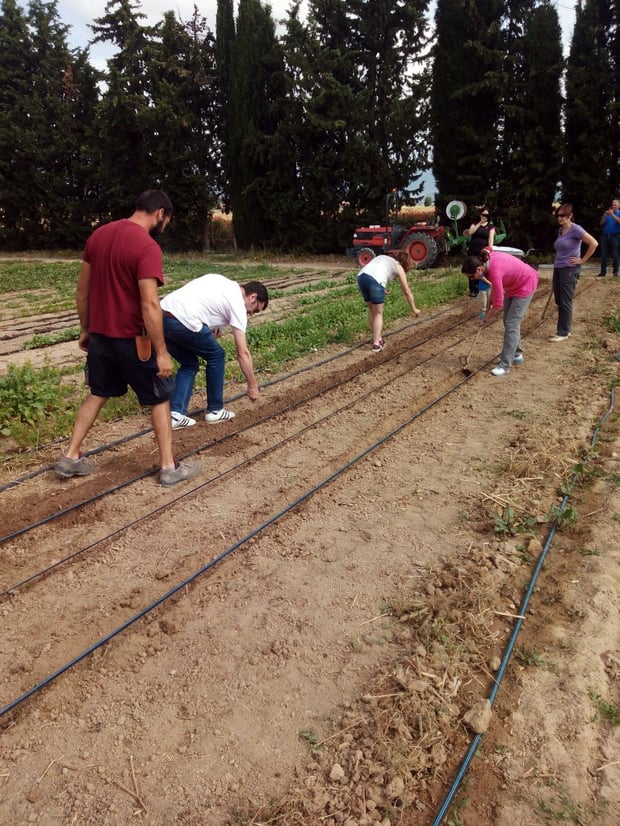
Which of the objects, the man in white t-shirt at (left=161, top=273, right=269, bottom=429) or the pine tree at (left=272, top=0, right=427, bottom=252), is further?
the pine tree at (left=272, top=0, right=427, bottom=252)

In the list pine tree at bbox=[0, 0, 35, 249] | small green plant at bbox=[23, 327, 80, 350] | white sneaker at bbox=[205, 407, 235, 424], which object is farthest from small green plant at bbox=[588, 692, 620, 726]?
pine tree at bbox=[0, 0, 35, 249]

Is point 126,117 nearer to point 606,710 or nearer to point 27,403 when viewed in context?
point 27,403

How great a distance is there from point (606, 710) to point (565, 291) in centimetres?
616

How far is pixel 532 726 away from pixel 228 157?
24284 mm

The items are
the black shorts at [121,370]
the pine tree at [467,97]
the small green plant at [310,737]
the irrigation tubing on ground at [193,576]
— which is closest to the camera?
the small green plant at [310,737]

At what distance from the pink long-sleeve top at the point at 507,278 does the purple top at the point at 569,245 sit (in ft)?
4.91

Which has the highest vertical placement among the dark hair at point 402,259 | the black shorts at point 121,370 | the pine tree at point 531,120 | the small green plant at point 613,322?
the pine tree at point 531,120

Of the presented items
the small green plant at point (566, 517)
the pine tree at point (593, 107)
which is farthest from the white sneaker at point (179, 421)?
the pine tree at point (593, 107)

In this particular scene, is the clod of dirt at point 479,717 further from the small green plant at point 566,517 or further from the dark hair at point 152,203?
the dark hair at point 152,203

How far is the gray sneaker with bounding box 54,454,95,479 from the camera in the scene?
3943mm

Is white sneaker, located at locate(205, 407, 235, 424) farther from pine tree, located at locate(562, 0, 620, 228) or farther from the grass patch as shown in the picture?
pine tree, located at locate(562, 0, 620, 228)

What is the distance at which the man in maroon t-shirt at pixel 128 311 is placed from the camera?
3271 millimetres

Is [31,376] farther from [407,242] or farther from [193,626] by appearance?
[407,242]

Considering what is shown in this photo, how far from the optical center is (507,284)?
584 centimetres
